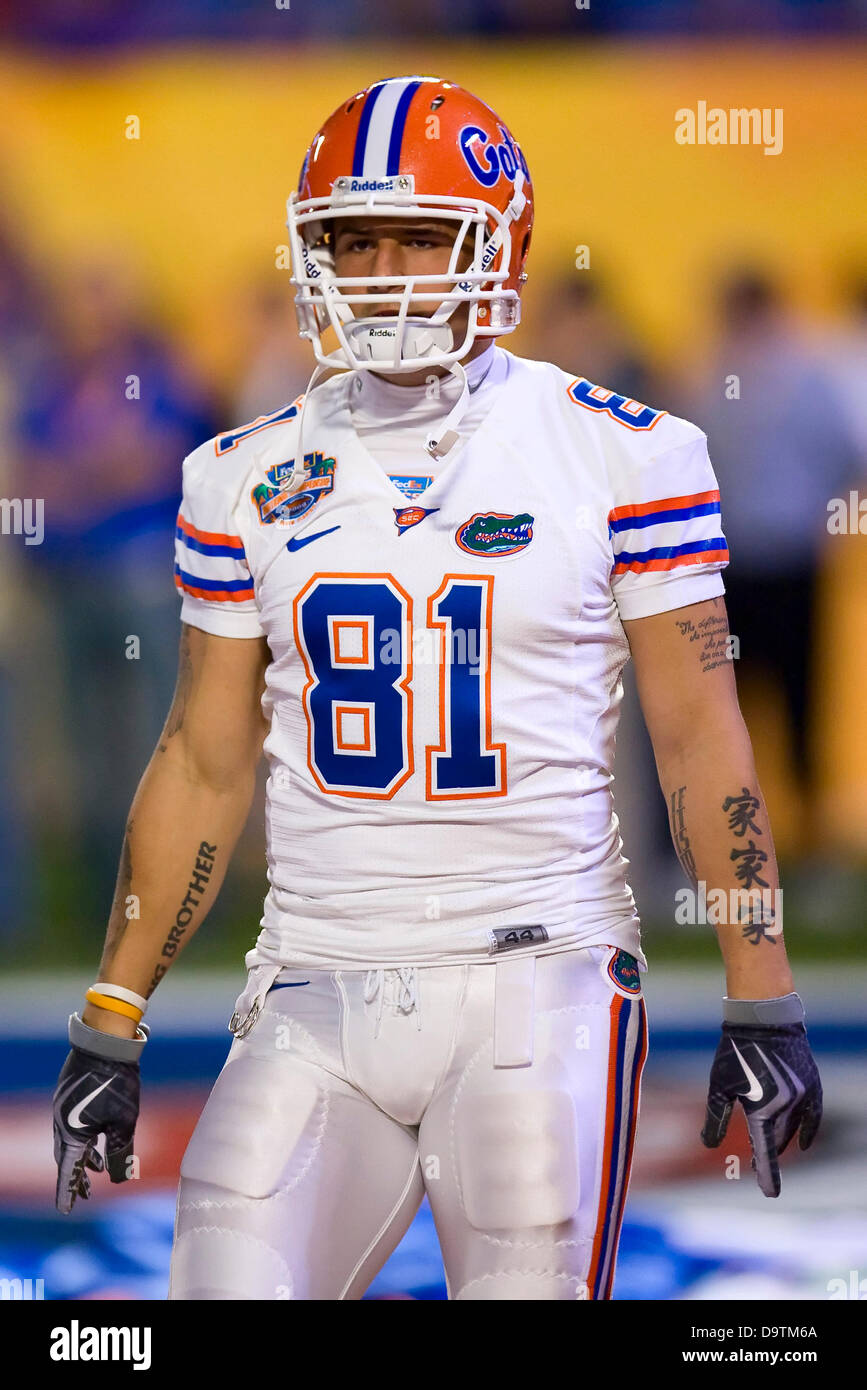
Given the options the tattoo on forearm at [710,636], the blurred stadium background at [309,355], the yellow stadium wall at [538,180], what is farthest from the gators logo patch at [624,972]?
the yellow stadium wall at [538,180]

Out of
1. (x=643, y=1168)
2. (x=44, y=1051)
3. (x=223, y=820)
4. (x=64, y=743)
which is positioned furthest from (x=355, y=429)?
(x=64, y=743)

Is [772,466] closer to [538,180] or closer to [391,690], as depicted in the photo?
[538,180]

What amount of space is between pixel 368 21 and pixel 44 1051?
2.37 meters

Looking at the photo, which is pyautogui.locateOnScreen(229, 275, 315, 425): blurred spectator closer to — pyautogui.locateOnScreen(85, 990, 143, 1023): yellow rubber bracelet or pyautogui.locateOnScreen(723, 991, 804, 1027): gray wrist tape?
pyautogui.locateOnScreen(85, 990, 143, 1023): yellow rubber bracelet

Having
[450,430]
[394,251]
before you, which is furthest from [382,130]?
[450,430]

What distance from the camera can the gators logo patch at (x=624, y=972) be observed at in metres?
1.92

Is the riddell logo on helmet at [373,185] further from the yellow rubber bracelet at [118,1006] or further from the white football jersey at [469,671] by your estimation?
the yellow rubber bracelet at [118,1006]

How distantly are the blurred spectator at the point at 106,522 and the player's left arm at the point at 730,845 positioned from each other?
8.86 feet

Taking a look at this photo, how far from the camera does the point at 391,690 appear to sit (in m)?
1.94

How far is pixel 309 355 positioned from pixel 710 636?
2747mm

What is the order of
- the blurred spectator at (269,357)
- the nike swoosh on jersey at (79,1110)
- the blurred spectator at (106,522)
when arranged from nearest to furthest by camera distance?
the nike swoosh on jersey at (79,1110) → the blurred spectator at (269,357) → the blurred spectator at (106,522)

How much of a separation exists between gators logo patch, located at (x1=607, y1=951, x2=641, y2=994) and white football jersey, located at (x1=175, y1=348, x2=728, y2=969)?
0.06ft

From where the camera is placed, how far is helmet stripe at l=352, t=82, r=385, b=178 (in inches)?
79.8

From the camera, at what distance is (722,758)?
198 centimetres
